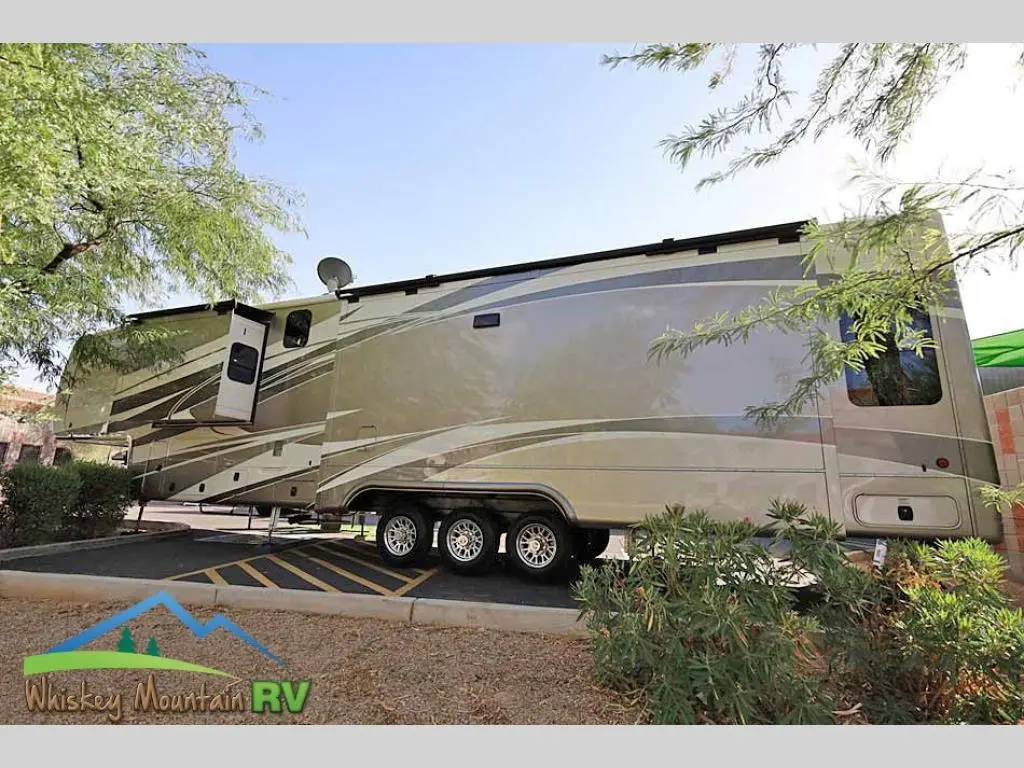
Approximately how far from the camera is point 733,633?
2.25 m

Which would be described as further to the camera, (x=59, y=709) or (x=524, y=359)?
(x=524, y=359)

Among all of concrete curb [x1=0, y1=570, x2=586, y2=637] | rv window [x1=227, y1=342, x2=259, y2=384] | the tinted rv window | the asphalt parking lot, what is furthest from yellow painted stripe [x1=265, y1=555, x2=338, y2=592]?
the tinted rv window

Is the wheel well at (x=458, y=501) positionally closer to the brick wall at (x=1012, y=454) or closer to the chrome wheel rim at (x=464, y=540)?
Result: the chrome wheel rim at (x=464, y=540)

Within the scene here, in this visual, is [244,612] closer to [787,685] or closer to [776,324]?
[787,685]

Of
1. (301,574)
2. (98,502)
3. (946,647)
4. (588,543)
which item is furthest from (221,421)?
(946,647)

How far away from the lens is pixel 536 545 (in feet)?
16.6

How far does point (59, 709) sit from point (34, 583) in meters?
2.91

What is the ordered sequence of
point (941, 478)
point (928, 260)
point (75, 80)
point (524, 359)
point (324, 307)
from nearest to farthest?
1. point (928, 260)
2. point (941, 478)
3. point (75, 80)
4. point (524, 359)
5. point (324, 307)

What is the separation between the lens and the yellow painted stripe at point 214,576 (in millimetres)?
4809

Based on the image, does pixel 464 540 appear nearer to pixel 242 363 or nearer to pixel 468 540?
pixel 468 540

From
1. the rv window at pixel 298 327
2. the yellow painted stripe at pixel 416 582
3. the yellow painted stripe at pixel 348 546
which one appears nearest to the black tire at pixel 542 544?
the yellow painted stripe at pixel 416 582

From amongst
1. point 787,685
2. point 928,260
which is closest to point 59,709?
point 787,685

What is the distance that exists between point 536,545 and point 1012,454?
507 cm

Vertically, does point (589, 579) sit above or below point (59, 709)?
above
